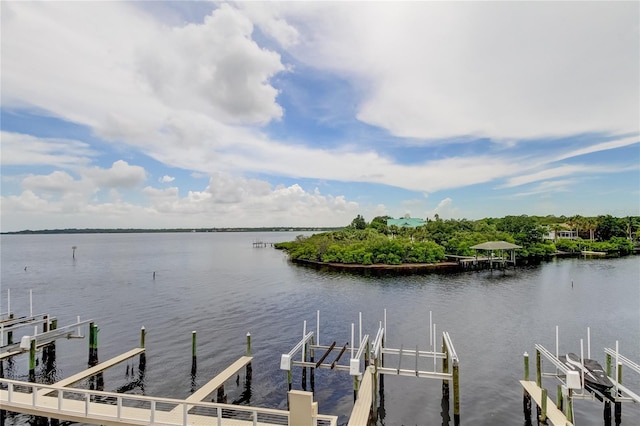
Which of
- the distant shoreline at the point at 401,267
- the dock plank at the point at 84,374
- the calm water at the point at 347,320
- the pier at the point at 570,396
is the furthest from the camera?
the distant shoreline at the point at 401,267

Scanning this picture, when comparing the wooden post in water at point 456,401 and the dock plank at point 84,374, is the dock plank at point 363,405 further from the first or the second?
the dock plank at point 84,374

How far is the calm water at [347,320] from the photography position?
17953 mm

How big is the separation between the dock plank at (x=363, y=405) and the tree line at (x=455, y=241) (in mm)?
50302

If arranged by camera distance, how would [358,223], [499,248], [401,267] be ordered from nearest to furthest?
[401,267], [499,248], [358,223]

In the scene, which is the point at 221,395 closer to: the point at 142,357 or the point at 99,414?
the point at 99,414

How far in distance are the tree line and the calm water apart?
1196 centimetres

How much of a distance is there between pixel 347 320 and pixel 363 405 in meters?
17.4

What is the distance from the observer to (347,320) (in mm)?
31344

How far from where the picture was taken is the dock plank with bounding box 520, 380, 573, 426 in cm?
1322

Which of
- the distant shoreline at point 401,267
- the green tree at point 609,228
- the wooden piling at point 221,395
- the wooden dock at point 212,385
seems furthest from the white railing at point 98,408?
the green tree at point 609,228

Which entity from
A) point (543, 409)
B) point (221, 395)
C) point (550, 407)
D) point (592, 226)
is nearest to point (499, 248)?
point (550, 407)

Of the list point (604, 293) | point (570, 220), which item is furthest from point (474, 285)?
point (570, 220)

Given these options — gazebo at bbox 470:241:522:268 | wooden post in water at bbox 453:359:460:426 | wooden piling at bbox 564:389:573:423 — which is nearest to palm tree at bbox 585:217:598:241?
gazebo at bbox 470:241:522:268

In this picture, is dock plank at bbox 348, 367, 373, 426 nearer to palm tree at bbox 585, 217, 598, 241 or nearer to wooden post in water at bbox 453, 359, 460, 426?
wooden post in water at bbox 453, 359, 460, 426
